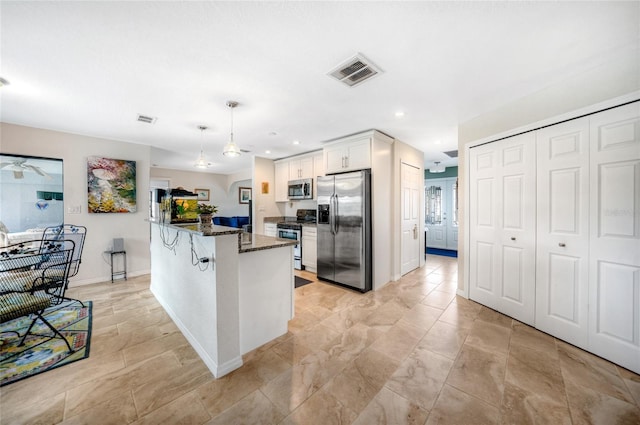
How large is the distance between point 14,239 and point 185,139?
2.63 m

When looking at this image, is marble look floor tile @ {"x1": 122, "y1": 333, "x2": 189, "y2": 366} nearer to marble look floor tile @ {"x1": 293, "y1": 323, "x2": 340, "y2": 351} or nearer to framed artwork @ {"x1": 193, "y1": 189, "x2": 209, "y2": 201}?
marble look floor tile @ {"x1": 293, "y1": 323, "x2": 340, "y2": 351}

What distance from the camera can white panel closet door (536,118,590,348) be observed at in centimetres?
212

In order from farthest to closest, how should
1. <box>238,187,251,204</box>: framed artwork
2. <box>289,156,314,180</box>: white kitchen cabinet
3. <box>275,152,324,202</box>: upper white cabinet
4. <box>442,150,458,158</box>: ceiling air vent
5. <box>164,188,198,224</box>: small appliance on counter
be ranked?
<box>238,187,251,204</box>: framed artwork < <box>442,150,458,158</box>: ceiling air vent < <box>289,156,314,180</box>: white kitchen cabinet < <box>275,152,324,202</box>: upper white cabinet < <box>164,188,198,224</box>: small appliance on counter

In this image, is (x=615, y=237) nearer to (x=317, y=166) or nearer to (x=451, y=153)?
(x=451, y=153)

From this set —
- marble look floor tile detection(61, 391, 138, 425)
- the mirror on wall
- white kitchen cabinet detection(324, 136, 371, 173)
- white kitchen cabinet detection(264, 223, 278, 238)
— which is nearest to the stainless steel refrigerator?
white kitchen cabinet detection(324, 136, 371, 173)

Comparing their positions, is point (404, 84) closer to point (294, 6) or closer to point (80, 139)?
point (294, 6)

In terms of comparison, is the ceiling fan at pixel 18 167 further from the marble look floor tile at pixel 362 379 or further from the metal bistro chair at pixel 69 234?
the marble look floor tile at pixel 362 379

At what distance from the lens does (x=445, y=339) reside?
2270 millimetres

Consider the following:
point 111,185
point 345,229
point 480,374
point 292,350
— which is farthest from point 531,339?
point 111,185

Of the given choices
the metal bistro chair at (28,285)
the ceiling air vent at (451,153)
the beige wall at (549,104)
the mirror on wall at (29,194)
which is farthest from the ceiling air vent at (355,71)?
the mirror on wall at (29,194)

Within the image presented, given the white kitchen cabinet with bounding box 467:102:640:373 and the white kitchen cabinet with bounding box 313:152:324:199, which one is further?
the white kitchen cabinet with bounding box 313:152:324:199

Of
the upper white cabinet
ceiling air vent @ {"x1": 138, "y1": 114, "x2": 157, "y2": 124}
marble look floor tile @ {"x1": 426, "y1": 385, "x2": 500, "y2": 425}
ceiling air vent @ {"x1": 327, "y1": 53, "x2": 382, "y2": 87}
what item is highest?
ceiling air vent @ {"x1": 138, "y1": 114, "x2": 157, "y2": 124}

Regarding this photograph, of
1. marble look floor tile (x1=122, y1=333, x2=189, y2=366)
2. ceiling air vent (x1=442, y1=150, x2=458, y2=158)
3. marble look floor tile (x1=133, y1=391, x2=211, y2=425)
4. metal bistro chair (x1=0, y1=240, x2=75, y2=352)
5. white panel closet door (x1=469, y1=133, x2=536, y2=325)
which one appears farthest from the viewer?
ceiling air vent (x1=442, y1=150, x2=458, y2=158)

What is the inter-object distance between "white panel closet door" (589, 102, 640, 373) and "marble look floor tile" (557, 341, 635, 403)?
0.12m
